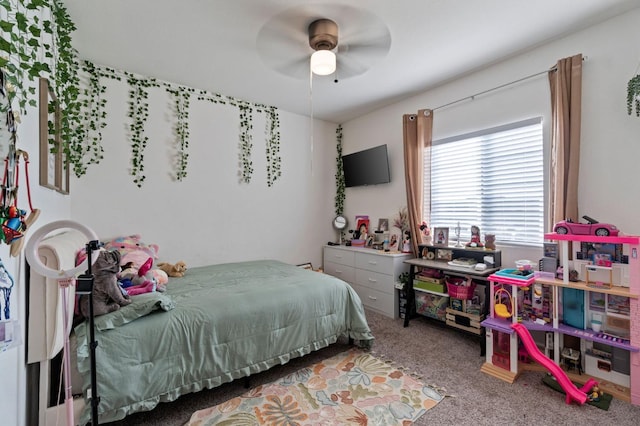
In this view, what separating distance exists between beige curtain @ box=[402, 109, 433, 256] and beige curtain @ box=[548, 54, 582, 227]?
1.21 meters

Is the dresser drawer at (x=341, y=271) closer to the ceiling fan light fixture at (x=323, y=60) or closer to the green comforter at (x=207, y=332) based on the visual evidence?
the green comforter at (x=207, y=332)

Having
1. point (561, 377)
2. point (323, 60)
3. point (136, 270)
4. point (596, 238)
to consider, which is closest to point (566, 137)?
point (596, 238)

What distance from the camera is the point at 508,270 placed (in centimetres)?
249

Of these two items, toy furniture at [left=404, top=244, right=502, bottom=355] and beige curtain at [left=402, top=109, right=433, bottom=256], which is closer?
toy furniture at [left=404, top=244, right=502, bottom=355]

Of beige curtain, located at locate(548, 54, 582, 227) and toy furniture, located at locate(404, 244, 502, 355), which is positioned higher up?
beige curtain, located at locate(548, 54, 582, 227)

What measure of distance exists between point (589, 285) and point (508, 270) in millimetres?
553

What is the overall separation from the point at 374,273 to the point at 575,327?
72.8 inches

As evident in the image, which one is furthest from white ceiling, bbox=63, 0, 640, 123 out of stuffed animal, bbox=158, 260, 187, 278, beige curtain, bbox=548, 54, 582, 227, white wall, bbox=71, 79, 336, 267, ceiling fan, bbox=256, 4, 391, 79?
stuffed animal, bbox=158, 260, 187, 278

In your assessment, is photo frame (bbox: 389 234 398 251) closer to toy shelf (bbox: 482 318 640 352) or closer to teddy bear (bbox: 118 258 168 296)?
toy shelf (bbox: 482 318 640 352)

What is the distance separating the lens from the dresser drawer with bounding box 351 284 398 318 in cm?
327

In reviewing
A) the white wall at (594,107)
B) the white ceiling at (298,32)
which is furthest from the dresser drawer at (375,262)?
the white ceiling at (298,32)

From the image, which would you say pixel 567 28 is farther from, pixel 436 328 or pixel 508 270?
pixel 436 328

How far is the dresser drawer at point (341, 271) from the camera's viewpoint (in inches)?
150

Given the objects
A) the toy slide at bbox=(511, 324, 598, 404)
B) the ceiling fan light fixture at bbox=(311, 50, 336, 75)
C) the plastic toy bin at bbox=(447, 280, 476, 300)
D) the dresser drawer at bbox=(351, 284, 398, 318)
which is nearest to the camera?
the toy slide at bbox=(511, 324, 598, 404)
